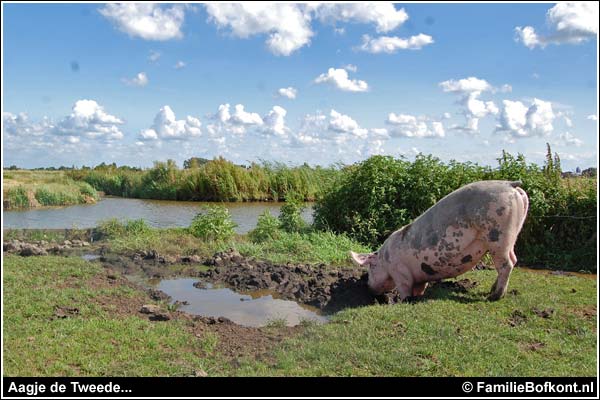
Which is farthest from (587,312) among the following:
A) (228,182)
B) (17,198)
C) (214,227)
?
(17,198)

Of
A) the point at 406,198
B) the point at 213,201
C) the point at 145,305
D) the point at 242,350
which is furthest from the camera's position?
the point at 213,201

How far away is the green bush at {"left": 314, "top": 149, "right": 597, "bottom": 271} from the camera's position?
1202 centimetres

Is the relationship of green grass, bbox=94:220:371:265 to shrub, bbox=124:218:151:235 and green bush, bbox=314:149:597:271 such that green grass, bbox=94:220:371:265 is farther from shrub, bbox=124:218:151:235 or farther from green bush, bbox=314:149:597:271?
green bush, bbox=314:149:597:271

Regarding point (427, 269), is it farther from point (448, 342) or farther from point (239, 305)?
point (239, 305)

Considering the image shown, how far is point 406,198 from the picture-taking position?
13062 millimetres

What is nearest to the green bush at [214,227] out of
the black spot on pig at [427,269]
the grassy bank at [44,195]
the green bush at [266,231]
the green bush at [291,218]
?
the green bush at [266,231]

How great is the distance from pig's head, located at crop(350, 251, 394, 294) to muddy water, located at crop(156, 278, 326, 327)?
1151mm

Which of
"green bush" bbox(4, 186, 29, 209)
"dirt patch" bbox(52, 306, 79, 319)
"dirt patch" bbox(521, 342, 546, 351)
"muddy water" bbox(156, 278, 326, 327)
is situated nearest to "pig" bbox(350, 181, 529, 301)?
"muddy water" bbox(156, 278, 326, 327)

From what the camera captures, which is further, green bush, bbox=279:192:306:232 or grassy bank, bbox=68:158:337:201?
grassy bank, bbox=68:158:337:201

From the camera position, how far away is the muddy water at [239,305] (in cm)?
744
